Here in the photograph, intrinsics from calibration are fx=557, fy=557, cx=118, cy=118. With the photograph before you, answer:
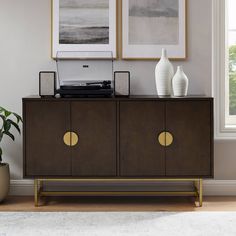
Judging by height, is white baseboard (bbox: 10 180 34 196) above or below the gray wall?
below

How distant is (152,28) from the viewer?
157 inches

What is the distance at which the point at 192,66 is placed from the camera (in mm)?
4020

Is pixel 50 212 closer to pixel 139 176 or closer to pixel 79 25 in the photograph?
pixel 139 176

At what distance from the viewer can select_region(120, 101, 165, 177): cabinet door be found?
367 cm

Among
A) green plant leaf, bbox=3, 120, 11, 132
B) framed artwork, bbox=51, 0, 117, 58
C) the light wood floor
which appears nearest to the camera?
the light wood floor

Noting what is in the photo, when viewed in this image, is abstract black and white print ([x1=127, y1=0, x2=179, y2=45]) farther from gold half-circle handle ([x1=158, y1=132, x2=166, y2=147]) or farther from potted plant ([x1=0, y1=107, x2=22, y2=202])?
potted plant ([x1=0, y1=107, x2=22, y2=202])

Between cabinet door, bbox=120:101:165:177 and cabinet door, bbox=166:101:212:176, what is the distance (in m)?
0.06

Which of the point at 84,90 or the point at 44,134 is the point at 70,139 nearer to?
the point at 44,134

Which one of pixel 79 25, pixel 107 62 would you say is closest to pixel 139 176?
pixel 107 62

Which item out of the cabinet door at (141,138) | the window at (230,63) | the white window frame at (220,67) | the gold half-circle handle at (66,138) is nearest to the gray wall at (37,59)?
the white window frame at (220,67)

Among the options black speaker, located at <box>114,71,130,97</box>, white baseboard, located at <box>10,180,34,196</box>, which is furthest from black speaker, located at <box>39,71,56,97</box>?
white baseboard, located at <box>10,180,34,196</box>

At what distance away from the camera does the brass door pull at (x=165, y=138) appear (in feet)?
12.0

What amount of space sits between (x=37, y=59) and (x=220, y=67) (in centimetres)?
132

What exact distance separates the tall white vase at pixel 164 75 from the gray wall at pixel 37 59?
0.19 m
